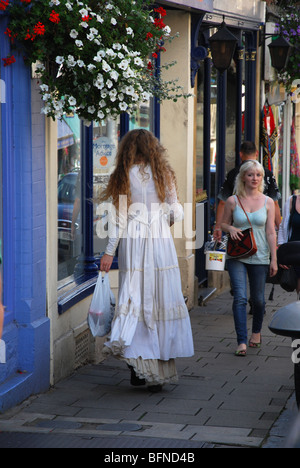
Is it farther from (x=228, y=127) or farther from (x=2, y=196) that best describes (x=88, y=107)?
(x=228, y=127)

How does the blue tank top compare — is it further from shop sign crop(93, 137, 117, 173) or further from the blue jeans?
shop sign crop(93, 137, 117, 173)

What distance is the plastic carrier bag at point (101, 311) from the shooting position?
627 centimetres

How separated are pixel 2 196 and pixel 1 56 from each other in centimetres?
92

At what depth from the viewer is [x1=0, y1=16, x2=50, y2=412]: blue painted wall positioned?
5.84m

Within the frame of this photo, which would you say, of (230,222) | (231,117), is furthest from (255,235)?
(231,117)

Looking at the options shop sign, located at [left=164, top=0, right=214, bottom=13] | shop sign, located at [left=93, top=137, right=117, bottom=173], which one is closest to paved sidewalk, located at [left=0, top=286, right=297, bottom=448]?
shop sign, located at [left=93, top=137, right=117, bottom=173]

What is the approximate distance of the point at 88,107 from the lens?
5.90m

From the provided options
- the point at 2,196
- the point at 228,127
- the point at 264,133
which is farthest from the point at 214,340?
the point at 264,133

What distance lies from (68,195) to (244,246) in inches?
63.6

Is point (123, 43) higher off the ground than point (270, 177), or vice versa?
point (123, 43)

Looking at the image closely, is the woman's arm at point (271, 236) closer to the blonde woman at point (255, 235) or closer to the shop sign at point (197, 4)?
the blonde woman at point (255, 235)

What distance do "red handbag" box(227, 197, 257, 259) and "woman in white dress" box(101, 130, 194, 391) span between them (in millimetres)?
1396

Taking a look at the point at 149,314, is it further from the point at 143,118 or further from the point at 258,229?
the point at 143,118

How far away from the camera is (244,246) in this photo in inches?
301
